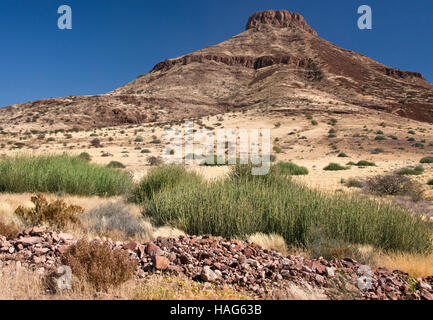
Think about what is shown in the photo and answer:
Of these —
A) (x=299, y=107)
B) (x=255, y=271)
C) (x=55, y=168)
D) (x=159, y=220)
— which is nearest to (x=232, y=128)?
(x=299, y=107)

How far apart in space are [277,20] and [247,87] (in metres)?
67.0

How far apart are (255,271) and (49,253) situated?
2916 millimetres

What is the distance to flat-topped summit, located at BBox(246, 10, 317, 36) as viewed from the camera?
405 ft

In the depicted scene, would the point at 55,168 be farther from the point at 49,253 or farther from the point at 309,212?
the point at 309,212

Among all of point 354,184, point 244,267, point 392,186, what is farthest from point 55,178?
point 392,186

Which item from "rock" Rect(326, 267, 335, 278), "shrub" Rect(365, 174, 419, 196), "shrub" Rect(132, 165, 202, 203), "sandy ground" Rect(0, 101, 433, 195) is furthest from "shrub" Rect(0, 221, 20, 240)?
"sandy ground" Rect(0, 101, 433, 195)

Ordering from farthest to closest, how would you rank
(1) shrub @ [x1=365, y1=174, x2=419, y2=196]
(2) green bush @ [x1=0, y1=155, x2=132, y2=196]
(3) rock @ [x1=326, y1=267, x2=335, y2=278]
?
(1) shrub @ [x1=365, y1=174, x2=419, y2=196] → (2) green bush @ [x1=0, y1=155, x2=132, y2=196] → (3) rock @ [x1=326, y1=267, x2=335, y2=278]

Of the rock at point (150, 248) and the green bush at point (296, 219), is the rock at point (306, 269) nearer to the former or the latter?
the green bush at point (296, 219)

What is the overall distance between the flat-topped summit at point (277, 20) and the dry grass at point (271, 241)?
129 m

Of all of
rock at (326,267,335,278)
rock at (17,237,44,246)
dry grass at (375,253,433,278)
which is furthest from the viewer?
rock at (17,237,44,246)

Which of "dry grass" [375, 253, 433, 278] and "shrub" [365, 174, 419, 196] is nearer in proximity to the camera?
"dry grass" [375, 253, 433, 278]

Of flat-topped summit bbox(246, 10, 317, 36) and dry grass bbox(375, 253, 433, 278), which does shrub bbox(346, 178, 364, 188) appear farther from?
flat-topped summit bbox(246, 10, 317, 36)

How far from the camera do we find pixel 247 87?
76000 mm

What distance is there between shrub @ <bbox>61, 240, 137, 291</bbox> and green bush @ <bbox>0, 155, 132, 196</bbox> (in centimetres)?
609
